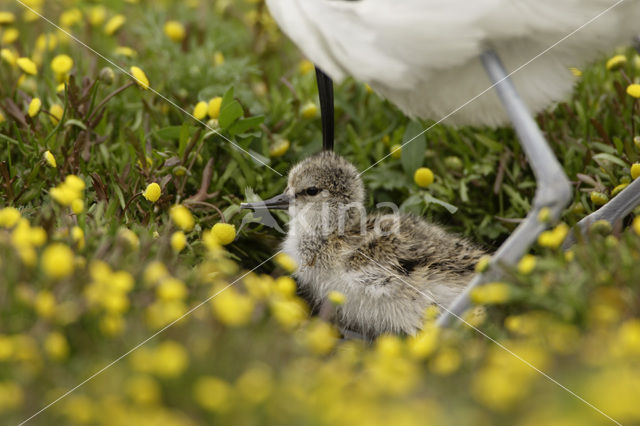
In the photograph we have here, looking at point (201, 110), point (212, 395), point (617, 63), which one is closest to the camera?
Answer: point (212, 395)

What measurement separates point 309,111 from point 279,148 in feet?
0.73

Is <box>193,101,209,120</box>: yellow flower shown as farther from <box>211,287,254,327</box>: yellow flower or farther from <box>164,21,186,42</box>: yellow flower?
<box>211,287,254,327</box>: yellow flower

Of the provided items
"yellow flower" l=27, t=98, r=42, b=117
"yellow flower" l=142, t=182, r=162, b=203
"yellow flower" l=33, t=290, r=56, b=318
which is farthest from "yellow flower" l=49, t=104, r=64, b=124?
"yellow flower" l=33, t=290, r=56, b=318

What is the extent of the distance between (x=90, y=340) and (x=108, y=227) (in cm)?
67

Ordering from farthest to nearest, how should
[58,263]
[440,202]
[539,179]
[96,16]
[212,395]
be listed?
1. [96,16]
2. [440,202]
3. [539,179]
4. [58,263]
5. [212,395]

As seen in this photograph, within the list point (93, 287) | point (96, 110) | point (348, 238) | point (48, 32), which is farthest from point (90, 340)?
point (48, 32)

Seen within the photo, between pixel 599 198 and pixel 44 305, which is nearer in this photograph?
pixel 44 305

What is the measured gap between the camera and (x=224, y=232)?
232 cm

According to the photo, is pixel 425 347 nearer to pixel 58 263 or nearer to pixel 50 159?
pixel 58 263

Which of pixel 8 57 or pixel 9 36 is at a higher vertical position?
pixel 9 36

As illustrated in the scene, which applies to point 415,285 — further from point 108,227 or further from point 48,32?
point 48,32

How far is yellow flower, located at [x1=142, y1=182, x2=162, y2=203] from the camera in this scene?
233cm

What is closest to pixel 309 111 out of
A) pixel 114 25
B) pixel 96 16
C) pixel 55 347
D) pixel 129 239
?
pixel 114 25

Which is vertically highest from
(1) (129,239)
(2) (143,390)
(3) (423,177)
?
(1) (129,239)
